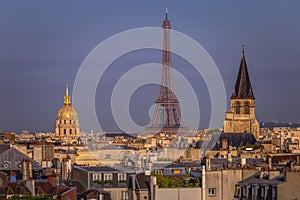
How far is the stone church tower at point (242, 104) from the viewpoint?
165 metres

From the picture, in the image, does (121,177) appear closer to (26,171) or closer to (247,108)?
(26,171)

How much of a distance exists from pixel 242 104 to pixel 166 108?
2731 cm

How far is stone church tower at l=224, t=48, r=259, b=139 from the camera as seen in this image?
165 metres

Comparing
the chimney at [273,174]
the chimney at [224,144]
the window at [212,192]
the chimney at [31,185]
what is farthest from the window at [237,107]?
the chimney at [273,174]

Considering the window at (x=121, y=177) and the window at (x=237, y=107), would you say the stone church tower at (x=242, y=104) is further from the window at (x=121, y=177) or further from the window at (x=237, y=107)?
the window at (x=121, y=177)

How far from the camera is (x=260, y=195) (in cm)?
5112

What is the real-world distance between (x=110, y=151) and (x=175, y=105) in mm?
78931

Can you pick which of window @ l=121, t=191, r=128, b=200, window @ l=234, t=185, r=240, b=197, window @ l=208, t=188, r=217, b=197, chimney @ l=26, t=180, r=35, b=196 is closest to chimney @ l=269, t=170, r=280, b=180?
window @ l=234, t=185, r=240, b=197

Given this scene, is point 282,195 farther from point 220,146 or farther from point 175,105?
point 175,105

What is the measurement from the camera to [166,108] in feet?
635

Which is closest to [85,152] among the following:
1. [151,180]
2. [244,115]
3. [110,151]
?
[110,151]

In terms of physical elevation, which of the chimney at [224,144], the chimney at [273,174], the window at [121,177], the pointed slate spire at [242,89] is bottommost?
the window at [121,177]

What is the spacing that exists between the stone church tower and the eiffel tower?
20.1 metres

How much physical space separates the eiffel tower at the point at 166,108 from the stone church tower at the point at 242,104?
790 inches
